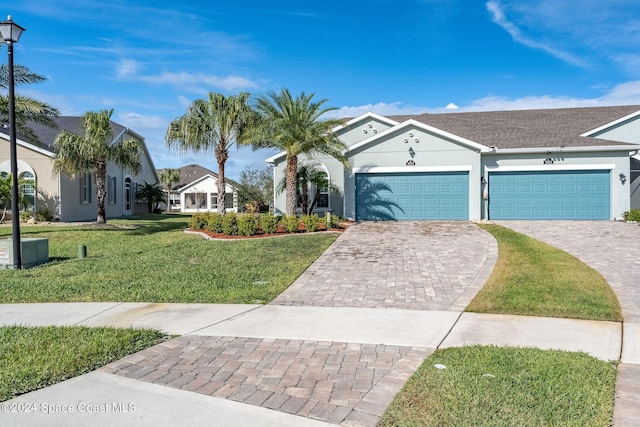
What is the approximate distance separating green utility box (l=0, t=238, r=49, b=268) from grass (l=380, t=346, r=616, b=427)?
10.9 meters

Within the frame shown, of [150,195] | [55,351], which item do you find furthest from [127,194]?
[55,351]

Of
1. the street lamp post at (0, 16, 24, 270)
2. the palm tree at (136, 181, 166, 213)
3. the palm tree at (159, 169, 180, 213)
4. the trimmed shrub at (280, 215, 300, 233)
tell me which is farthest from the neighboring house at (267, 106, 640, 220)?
the palm tree at (159, 169, 180, 213)

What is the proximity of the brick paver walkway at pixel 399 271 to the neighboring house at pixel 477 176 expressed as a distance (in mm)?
4114

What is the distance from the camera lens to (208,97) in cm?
2197

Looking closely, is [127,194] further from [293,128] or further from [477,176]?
[477,176]

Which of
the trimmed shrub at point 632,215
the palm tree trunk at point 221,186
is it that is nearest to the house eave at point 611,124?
the trimmed shrub at point 632,215

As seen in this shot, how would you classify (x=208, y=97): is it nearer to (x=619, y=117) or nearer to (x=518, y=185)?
(x=518, y=185)

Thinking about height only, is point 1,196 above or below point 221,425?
above

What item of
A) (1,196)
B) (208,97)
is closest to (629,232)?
(208,97)

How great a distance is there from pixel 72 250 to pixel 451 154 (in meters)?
15.7

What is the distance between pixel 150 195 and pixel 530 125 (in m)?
27.6

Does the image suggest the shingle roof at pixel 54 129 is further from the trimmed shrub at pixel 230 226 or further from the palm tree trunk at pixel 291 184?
the palm tree trunk at pixel 291 184

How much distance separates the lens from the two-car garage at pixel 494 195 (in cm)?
2016

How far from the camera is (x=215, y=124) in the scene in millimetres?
21719
